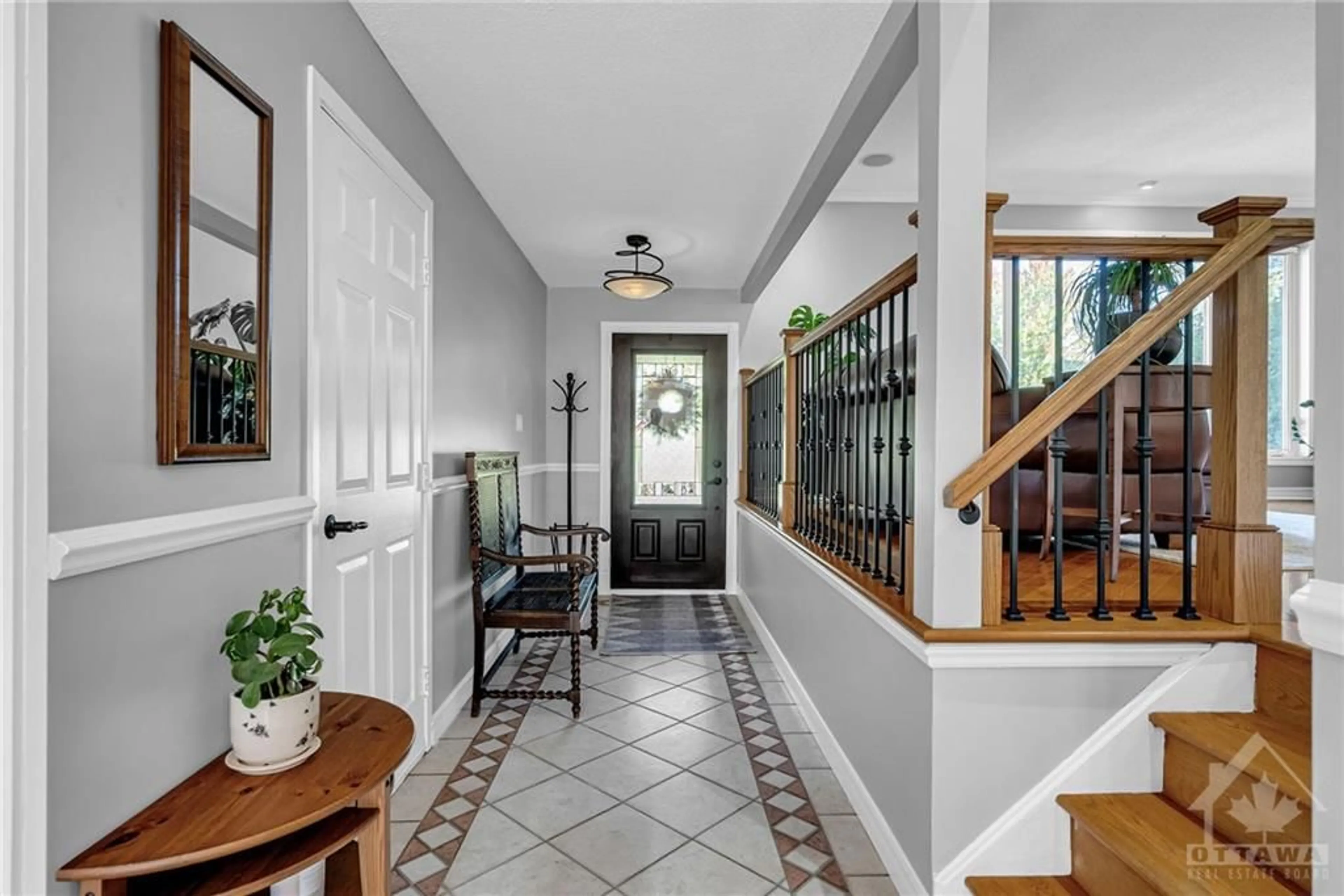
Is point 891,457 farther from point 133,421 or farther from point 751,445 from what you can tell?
point 751,445

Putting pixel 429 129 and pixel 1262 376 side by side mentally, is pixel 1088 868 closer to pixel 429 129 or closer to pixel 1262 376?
pixel 1262 376

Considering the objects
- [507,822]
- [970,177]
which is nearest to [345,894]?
[507,822]

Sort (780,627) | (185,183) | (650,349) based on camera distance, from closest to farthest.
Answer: (185,183), (780,627), (650,349)

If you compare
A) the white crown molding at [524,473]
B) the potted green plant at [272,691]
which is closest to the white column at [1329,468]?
the potted green plant at [272,691]

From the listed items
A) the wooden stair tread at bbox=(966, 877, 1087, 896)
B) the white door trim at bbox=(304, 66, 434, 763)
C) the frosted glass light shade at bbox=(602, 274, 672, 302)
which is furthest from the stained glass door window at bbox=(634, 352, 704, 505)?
the wooden stair tread at bbox=(966, 877, 1087, 896)

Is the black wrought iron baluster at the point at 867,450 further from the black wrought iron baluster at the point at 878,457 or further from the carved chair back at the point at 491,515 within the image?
the carved chair back at the point at 491,515

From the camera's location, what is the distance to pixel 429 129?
275 cm

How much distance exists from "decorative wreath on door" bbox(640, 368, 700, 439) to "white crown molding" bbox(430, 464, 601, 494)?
0.58 metres

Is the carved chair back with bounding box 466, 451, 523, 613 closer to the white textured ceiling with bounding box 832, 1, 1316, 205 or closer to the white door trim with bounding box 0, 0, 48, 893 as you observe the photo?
the white door trim with bounding box 0, 0, 48, 893

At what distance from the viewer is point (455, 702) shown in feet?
9.92

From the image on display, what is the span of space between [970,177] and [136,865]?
2042 millimetres

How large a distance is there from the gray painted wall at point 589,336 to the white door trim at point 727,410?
27mm

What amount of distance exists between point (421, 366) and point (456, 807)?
5.04ft

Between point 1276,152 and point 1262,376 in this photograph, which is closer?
point 1262,376
